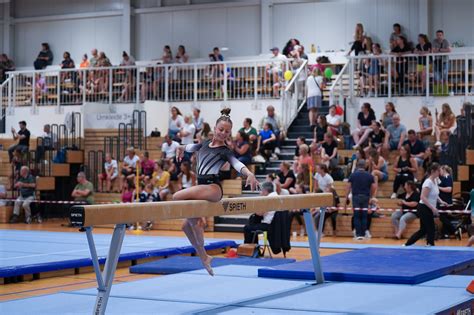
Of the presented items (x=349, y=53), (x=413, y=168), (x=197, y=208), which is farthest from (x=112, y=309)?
(x=349, y=53)

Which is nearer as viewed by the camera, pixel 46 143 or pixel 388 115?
pixel 388 115

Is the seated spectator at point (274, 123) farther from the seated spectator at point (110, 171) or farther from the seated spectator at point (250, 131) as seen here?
the seated spectator at point (110, 171)

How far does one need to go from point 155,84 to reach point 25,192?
211 inches

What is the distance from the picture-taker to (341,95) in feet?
69.9

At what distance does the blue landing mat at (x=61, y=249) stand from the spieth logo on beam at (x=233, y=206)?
144 inches

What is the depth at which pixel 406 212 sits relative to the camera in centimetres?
1655

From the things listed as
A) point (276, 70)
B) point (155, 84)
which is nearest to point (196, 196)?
point (276, 70)

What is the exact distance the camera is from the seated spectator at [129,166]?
19.9 m

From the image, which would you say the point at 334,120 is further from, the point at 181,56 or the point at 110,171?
the point at 181,56

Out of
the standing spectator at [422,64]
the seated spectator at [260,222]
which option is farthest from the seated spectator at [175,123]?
the seated spectator at [260,222]

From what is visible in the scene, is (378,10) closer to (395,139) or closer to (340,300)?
(395,139)

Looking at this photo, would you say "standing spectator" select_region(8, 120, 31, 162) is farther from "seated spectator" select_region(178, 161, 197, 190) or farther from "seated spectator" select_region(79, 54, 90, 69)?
"seated spectator" select_region(178, 161, 197, 190)

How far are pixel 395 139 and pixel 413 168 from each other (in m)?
1.72

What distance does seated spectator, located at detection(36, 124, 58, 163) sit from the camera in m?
22.1
